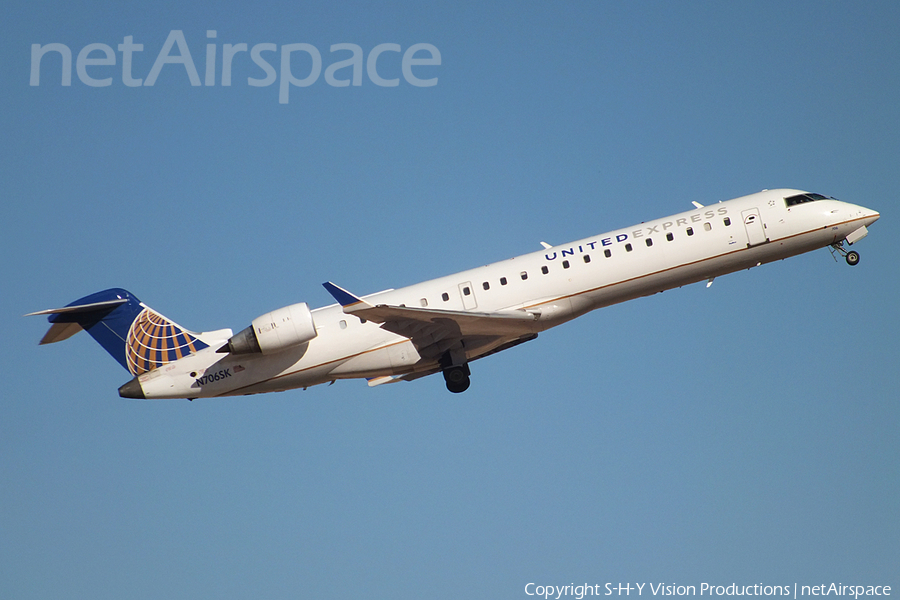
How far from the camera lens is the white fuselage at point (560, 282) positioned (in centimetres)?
2333

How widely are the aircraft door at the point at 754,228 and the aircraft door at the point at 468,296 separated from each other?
696cm

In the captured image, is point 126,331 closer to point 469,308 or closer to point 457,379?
point 457,379

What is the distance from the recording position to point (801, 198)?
24.1 m

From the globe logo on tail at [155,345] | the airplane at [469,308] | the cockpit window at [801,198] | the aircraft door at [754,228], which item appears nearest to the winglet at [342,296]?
the airplane at [469,308]

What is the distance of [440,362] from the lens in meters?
24.5

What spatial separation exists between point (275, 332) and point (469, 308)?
4.80 meters

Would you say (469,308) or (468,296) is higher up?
(468,296)

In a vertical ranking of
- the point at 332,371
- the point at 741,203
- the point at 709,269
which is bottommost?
the point at 332,371

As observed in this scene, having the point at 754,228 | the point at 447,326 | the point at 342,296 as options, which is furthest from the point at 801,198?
the point at 342,296

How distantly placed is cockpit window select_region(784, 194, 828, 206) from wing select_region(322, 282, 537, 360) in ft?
23.5

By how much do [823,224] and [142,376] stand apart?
17.7m

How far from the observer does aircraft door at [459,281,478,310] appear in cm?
2367

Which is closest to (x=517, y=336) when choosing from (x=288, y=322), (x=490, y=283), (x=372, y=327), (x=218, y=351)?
(x=490, y=283)

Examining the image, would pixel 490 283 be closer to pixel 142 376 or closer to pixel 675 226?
pixel 675 226
